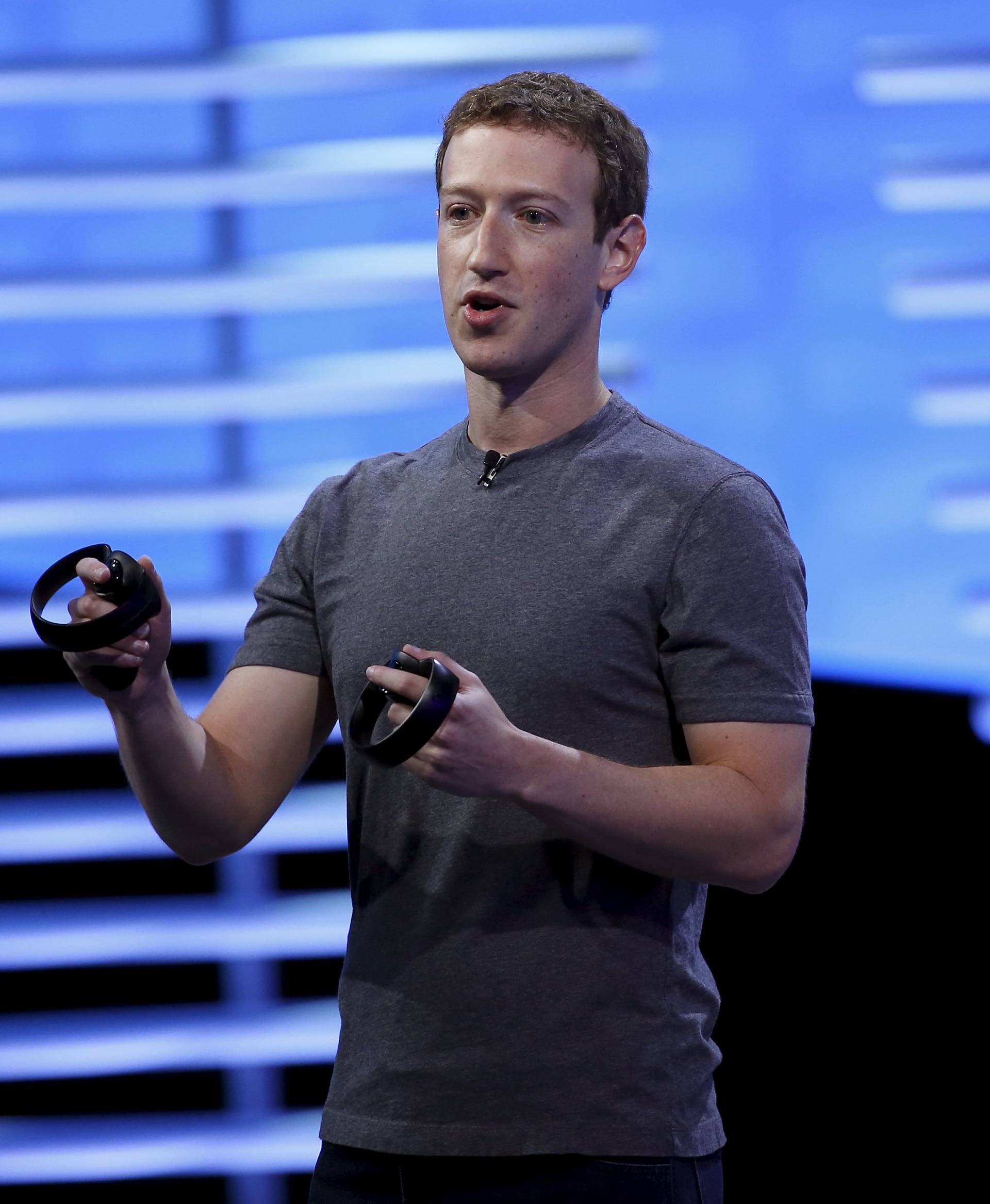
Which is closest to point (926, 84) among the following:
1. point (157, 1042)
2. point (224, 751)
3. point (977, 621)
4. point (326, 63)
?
point (977, 621)

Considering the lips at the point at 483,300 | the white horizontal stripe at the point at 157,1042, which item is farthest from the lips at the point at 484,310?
the white horizontal stripe at the point at 157,1042

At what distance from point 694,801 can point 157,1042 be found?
1.53 meters

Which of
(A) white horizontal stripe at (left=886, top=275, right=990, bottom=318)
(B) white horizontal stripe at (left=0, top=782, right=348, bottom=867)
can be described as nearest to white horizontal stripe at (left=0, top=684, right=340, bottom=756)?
(B) white horizontal stripe at (left=0, top=782, right=348, bottom=867)

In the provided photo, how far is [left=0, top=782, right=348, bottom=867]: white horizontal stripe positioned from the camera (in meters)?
2.51

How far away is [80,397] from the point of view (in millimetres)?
2494

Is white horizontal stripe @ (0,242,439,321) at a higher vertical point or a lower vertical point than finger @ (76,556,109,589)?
higher

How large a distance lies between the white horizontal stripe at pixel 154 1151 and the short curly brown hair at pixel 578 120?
1659mm

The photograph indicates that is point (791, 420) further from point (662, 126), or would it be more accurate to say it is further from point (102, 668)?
point (102, 668)

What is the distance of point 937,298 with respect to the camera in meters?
2.55

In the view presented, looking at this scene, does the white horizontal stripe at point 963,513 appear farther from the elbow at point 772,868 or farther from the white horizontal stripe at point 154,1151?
the white horizontal stripe at point 154,1151

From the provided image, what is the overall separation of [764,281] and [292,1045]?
1587mm

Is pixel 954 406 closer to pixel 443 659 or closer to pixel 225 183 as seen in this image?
pixel 225 183

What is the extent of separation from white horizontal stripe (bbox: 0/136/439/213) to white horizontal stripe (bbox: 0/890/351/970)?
48.8 inches

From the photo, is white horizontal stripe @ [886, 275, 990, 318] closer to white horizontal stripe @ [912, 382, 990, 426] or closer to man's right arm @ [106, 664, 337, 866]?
white horizontal stripe @ [912, 382, 990, 426]
